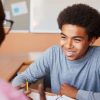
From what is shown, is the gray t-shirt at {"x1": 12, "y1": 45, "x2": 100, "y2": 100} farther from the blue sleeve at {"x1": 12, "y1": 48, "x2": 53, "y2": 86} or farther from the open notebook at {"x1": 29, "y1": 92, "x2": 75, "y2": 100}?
the open notebook at {"x1": 29, "y1": 92, "x2": 75, "y2": 100}

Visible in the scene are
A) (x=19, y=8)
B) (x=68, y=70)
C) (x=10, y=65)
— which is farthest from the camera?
(x=19, y=8)

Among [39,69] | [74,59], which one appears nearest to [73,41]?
[74,59]

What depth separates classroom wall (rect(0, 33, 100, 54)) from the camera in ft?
10.1

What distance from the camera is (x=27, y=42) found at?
312cm

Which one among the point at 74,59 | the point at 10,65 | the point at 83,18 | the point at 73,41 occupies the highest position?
the point at 83,18

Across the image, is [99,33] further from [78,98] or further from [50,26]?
[50,26]

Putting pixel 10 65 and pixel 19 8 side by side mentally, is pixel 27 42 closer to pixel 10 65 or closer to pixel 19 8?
pixel 19 8

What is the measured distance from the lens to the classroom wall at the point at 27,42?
3088mm

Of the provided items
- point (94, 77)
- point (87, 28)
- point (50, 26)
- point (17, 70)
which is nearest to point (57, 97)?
point (94, 77)

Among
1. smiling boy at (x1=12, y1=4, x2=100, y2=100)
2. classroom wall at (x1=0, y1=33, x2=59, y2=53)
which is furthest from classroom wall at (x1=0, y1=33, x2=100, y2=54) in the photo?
smiling boy at (x1=12, y1=4, x2=100, y2=100)

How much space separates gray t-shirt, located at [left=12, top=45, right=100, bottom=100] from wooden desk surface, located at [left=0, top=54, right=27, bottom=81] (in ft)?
0.99

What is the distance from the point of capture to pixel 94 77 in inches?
64.9

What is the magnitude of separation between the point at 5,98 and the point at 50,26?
2.56m

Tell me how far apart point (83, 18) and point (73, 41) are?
0.15 metres
